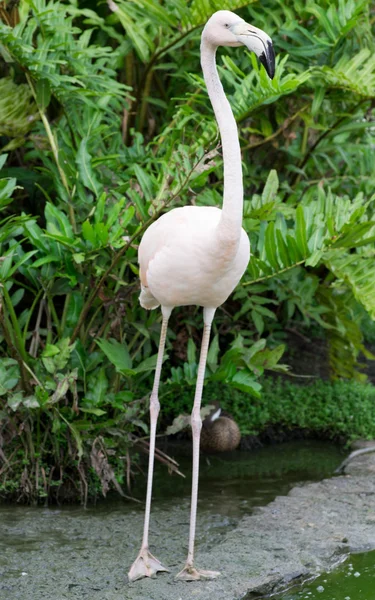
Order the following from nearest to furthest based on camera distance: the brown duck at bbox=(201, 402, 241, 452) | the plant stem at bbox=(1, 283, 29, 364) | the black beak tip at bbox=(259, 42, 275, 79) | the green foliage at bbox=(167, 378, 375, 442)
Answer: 1. the black beak tip at bbox=(259, 42, 275, 79)
2. the plant stem at bbox=(1, 283, 29, 364)
3. the brown duck at bbox=(201, 402, 241, 452)
4. the green foliage at bbox=(167, 378, 375, 442)

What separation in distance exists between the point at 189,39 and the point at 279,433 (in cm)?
290

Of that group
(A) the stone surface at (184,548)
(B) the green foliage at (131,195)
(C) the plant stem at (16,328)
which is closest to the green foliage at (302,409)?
(B) the green foliage at (131,195)

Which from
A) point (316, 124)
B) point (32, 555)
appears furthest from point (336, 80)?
point (32, 555)

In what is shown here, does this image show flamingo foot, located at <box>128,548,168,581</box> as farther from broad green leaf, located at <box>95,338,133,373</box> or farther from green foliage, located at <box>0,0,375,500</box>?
broad green leaf, located at <box>95,338,133,373</box>

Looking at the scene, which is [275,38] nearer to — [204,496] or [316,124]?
[316,124]

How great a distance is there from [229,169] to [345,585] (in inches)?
74.6

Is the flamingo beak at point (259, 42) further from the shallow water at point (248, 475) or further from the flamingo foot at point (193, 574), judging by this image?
the shallow water at point (248, 475)

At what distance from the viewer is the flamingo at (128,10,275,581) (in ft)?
11.5

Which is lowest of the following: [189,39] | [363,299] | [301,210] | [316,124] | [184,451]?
[184,451]

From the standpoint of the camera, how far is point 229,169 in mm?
3508

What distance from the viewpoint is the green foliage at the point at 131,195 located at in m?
4.57

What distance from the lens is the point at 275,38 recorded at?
19.5 feet

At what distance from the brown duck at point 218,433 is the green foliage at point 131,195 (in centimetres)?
40

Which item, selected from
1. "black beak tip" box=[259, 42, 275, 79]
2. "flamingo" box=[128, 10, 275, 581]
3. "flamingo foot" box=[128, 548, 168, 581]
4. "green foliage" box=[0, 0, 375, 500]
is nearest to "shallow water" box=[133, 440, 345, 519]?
"green foliage" box=[0, 0, 375, 500]
